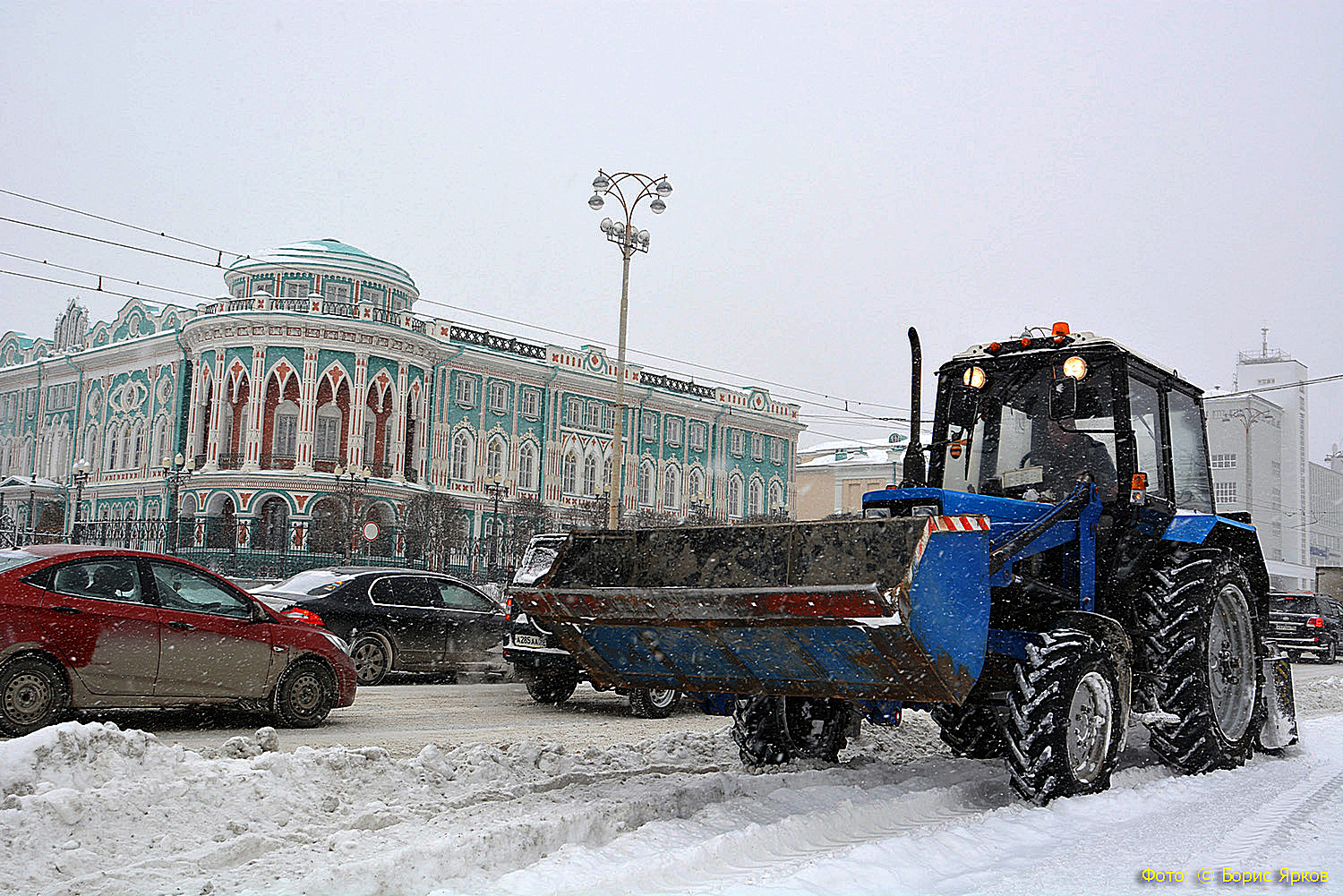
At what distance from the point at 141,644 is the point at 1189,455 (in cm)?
831

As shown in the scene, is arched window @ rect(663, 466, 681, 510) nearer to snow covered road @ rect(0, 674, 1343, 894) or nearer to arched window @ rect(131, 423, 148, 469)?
arched window @ rect(131, 423, 148, 469)

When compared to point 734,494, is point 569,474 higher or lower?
higher

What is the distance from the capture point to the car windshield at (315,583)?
14.2 metres

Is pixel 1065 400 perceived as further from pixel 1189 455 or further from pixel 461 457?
pixel 461 457

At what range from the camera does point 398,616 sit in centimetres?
1462

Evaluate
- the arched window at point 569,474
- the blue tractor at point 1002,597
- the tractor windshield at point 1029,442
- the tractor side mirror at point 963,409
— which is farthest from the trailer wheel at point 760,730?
the arched window at point 569,474

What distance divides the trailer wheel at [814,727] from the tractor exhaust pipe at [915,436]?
5.38ft

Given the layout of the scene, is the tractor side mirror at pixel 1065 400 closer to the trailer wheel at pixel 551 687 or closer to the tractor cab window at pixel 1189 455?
the tractor cab window at pixel 1189 455

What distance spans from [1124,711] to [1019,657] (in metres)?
0.67

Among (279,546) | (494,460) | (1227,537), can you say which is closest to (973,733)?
(1227,537)

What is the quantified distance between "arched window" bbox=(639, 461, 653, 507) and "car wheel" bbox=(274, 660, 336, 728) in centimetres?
4401

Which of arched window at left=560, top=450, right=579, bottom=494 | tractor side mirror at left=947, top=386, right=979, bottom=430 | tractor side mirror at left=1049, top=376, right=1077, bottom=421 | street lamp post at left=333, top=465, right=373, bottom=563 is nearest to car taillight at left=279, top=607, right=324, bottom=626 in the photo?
tractor side mirror at left=947, top=386, right=979, bottom=430

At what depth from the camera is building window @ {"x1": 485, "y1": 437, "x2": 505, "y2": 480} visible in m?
49.6

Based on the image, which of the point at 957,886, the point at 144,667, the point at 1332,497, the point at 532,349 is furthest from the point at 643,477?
the point at 1332,497
